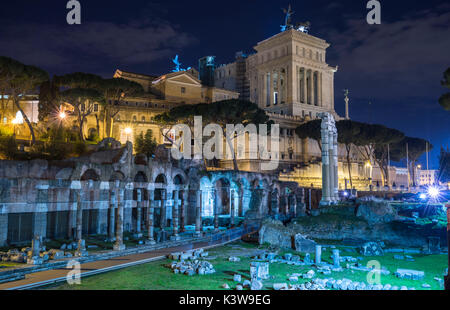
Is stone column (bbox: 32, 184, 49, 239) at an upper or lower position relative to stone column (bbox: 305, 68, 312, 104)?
lower

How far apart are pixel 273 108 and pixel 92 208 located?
160ft

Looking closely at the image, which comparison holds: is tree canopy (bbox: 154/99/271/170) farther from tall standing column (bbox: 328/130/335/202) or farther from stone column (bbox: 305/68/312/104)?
stone column (bbox: 305/68/312/104)

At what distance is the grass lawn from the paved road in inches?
17.3

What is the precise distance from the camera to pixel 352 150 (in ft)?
200

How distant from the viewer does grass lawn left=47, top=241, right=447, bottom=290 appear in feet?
37.6

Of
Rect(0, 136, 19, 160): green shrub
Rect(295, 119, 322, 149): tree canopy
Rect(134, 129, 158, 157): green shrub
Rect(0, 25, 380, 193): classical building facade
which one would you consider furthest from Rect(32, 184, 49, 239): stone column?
Rect(295, 119, 322, 149): tree canopy

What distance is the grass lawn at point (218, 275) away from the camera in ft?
37.6

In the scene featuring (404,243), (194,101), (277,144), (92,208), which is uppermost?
(194,101)

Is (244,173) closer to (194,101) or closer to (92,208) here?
(92,208)

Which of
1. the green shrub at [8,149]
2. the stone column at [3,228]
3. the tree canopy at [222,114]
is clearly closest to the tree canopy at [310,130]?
the tree canopy at [222,114]

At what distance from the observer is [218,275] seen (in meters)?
13.1
